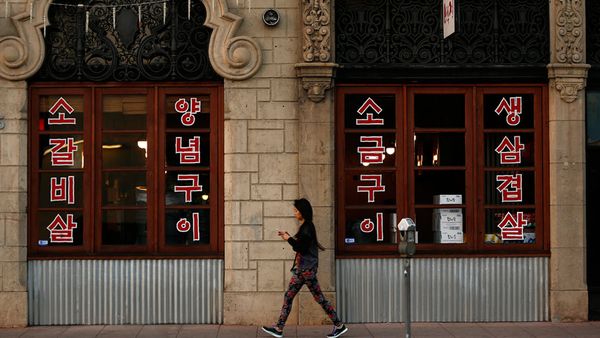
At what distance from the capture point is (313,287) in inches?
477

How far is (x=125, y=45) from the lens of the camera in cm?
1343

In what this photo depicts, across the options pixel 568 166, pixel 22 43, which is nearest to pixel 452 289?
pixel 568 166

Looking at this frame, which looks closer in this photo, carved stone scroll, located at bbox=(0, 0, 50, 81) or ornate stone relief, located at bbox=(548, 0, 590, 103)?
carved stone scroll, located at bbox=(0, 0, 50, 81)

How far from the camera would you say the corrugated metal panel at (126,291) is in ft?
43.7

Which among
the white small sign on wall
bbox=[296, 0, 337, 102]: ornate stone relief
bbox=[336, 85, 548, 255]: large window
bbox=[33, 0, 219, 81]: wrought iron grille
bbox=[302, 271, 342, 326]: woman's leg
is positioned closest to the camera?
bbox=[302, 271, 342, 326]: woman's leg

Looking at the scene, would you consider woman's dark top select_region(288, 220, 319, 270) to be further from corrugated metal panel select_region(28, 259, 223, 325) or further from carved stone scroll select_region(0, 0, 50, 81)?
carved stone scroll select_region(0, 0, 50, 81)

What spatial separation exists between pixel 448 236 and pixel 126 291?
4855 mm

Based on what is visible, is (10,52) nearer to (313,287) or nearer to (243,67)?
(243,67)

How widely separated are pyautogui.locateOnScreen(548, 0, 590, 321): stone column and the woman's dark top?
3.83 m

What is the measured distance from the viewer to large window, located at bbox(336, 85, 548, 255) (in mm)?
13641

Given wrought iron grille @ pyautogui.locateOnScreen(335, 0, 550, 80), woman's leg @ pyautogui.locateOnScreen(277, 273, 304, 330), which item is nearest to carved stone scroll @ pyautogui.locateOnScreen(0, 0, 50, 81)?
wrought iron grille @ pyautogui.locateOnScreen(335, 0, 550, 80)

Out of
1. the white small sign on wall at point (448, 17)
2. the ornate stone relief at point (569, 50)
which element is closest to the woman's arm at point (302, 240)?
the white small sign on wall at point (448, 17)

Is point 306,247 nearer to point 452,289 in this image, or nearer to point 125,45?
point 452,289

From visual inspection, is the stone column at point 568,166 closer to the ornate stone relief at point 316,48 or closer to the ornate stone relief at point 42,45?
the ornate stone relief at point 316,48
